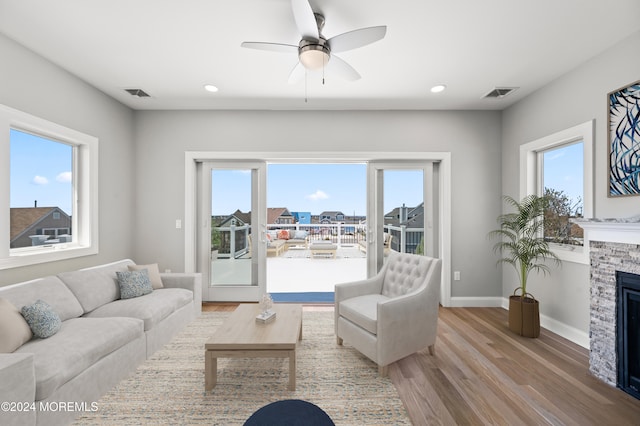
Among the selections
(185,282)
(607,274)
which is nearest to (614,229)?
(607,274)

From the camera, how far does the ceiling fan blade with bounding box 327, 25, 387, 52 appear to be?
5.77 feet

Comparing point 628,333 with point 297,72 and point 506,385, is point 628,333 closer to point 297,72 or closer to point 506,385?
point 506,385

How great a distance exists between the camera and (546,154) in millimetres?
→ 3322

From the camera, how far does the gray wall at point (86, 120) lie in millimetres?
2367

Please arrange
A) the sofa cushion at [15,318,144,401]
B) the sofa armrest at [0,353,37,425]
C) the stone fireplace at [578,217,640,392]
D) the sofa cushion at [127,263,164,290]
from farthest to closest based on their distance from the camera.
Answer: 1. the sofa cushion at [127,263,164,290]
2. the stone fireplace at [578,217,640,392]
3. the sofa cushion at [15,318,144,401]
4. the sofa armrest at [0,353,37,425]

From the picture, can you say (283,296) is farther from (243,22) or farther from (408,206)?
(243,22)

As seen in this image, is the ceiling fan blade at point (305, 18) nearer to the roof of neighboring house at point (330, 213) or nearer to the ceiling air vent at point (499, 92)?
the ceiling air vent at point (499, 92)

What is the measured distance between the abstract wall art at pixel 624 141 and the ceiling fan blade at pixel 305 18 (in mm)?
2645

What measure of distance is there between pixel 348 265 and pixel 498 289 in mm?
3364

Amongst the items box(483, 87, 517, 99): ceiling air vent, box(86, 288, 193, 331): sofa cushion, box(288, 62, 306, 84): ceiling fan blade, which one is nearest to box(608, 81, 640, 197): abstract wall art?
box(483, 87, 517, 99): ceiling air vent

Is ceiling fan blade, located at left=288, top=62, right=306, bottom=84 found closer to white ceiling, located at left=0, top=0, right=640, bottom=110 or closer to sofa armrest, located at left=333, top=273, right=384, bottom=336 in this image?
white ceiling, located at left=0, top=0, right=640, bottom=110

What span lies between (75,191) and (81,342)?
6.96 ft

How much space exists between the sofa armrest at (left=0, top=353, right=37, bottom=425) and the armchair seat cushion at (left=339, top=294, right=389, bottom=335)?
207cm

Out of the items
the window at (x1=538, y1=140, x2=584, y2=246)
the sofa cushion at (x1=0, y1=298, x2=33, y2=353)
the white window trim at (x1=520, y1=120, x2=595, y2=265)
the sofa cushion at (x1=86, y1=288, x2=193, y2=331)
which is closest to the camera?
the sofa cushion at (x1=0, y1=298, x2=33, y2=353)
